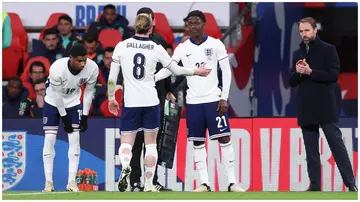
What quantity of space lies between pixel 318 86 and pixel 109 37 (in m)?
6.16

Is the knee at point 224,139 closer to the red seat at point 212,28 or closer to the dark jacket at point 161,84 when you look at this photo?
the dark jacket at point 161,84

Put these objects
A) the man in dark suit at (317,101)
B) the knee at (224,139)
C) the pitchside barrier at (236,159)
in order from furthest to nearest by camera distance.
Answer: the pitchside barrier at (236,159)
the man in dark suit at (317,101)
the knee at (224,139)

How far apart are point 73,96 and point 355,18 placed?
7089 mm

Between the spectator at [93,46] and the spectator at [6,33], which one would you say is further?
the spectator at [6,33]

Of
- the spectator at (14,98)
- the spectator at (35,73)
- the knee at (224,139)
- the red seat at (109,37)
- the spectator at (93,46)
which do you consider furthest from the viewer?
the red seat at (109,37)

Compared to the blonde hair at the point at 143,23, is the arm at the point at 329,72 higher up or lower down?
lower down

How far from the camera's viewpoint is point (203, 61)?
1478 centimetres

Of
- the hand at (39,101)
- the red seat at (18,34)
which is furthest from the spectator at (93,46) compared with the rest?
the red seat at (18,34)

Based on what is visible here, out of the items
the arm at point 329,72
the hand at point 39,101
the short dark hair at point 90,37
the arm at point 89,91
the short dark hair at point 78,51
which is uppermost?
the short dark hair at point 90,37

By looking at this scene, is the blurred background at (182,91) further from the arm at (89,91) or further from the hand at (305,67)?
the hand at (305,67)

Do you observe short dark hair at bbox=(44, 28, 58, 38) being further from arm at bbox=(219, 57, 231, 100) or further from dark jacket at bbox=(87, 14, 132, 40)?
arm at bbox=(219, 57, 231, 100)

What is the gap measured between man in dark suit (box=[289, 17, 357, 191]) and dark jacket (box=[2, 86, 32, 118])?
4750 millimetres

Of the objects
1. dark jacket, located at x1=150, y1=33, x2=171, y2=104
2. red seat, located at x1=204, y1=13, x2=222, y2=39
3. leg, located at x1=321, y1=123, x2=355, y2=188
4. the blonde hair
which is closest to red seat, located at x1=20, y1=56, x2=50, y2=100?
red seat, located at x1=204, y1=13, x2=222, y2=39

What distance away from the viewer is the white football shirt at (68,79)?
1520 cm
